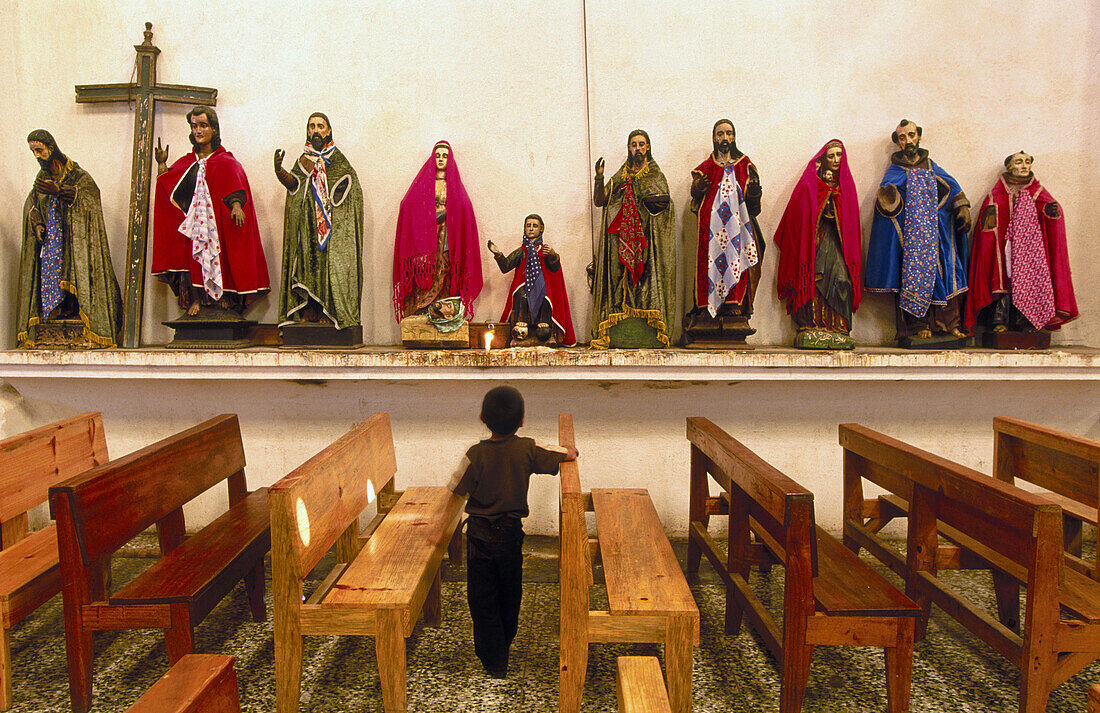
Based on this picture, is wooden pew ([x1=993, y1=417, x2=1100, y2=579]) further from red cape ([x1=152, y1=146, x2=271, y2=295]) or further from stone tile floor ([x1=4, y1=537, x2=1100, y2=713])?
red cape ([x1=152, y1=146, x2=271, y2=295])

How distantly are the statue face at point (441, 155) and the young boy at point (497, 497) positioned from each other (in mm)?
2038

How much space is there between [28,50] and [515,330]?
3768 millimetres

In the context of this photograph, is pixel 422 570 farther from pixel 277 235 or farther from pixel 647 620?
pixel 277 235

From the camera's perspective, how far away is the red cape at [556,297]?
3.68 m

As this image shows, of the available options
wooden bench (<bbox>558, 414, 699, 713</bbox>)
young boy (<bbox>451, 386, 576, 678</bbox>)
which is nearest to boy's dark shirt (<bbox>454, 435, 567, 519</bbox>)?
young boy (<bbox>451, 386, 576, 678</bbox>)

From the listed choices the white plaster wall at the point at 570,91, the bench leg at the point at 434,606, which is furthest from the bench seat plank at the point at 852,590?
the white plaster wall at the point at 570,91

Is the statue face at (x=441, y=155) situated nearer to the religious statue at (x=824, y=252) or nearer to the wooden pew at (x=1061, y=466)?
the religious statue at (x=824, y=252)

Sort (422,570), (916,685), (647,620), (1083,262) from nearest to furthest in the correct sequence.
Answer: (647,620) < (422,570) < (916,685) < (1083,262)

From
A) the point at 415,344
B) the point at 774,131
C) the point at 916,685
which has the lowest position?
the point at 916,685

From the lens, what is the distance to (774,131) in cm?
391

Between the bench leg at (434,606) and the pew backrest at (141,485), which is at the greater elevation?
the pew backrest at (141,485)

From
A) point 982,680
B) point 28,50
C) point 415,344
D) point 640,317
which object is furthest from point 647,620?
point 28,50

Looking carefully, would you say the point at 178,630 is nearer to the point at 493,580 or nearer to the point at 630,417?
the point at 493,580

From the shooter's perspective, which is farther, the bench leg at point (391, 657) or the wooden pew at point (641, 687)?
the bench leg at point (391, 657)
